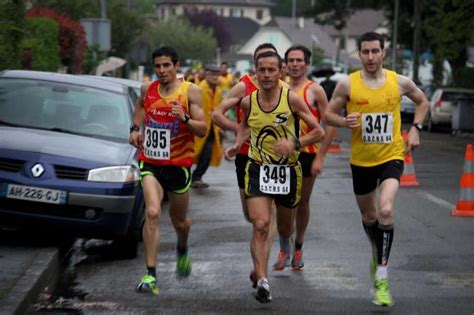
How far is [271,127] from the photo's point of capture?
31.4ft

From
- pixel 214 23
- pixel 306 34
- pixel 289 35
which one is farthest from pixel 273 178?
pixel 214 23

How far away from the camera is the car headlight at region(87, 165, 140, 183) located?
11.2 metres

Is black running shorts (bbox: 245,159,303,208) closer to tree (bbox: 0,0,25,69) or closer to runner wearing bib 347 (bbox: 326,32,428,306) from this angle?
runner wearing bib 347 (bbox: 326,32,428,306)

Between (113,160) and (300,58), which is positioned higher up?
(300,58)

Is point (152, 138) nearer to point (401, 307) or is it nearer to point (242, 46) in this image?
point (401, 307)

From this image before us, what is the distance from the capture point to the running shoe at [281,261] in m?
10.9

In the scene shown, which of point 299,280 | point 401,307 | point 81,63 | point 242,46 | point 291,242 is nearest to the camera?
point 401,307

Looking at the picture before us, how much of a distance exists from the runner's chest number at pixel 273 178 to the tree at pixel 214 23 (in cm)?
15560

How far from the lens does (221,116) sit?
10.4 meters

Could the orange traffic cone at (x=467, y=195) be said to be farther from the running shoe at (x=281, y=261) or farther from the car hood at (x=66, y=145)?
the car hood at (x=66, y=145)

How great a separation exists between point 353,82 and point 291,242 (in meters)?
1.95

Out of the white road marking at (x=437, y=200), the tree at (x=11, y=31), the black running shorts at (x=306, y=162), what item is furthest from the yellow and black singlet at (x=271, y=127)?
the white road marking at (x=437, y=200)

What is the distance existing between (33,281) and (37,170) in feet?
6.35

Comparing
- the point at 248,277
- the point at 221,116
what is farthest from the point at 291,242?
the point at 221,116
